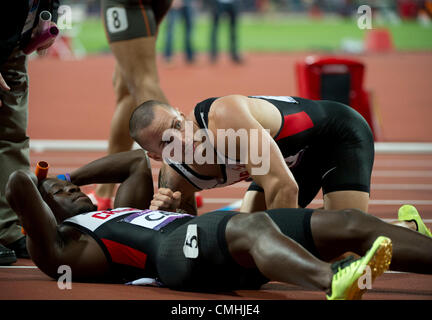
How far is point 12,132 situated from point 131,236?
4.48ft

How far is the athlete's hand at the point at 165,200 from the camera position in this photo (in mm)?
4230

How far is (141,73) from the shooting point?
562 cm

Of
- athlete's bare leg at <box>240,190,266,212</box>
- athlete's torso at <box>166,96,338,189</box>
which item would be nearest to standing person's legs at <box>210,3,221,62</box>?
athlete's bare leg at <box>240,190,266,212</box>

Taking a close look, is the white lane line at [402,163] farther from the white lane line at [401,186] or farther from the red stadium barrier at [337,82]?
the white lane line at [401,186]

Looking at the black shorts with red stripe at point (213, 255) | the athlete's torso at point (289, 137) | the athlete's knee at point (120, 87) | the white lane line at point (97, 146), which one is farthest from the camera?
the white lane line at point (97, 146)

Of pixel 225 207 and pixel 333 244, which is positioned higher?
pixel 333 244

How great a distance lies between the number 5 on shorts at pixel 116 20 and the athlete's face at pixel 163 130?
1.73 metres

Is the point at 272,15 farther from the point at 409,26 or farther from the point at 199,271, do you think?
the point at 199,271

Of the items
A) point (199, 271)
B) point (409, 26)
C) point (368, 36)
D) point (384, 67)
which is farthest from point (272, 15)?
point (199, 271)

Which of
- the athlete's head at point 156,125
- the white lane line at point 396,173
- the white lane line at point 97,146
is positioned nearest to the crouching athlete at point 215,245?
the athlete's head at point 156,125

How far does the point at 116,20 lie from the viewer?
5.72m

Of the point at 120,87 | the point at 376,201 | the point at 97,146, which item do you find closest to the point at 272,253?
the point at 120,87
